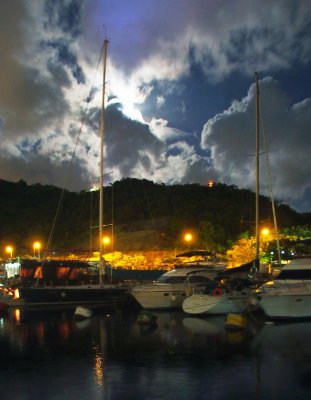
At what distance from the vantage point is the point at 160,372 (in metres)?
14.0

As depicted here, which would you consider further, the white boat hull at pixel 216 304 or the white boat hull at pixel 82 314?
the white boat hull at pixel 82 314

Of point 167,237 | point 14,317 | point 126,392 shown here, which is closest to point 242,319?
point 126,392

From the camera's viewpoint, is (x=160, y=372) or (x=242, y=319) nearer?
(x=160, y=372)

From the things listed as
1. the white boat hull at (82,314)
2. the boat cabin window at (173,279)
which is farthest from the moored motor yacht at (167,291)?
the white boat hull at (82,314)

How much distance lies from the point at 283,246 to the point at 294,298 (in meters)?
24.3

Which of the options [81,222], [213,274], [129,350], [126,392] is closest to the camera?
[126,392]

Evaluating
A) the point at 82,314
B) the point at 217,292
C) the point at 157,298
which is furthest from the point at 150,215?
the point at 217,292

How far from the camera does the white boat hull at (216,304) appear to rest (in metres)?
26.5

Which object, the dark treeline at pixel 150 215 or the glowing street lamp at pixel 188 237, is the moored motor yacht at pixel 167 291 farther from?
the dark treeline at pixel 150 215

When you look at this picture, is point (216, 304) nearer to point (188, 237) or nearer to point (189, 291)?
point (189, 291)

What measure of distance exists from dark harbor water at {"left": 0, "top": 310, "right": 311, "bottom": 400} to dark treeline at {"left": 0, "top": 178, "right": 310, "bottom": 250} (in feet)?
108

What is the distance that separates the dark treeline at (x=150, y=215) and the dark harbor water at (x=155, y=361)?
3284 cm

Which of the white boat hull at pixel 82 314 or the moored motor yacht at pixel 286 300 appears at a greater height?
the moored motor yacht at pixel 286 300

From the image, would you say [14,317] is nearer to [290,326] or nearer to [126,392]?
[290,326]
